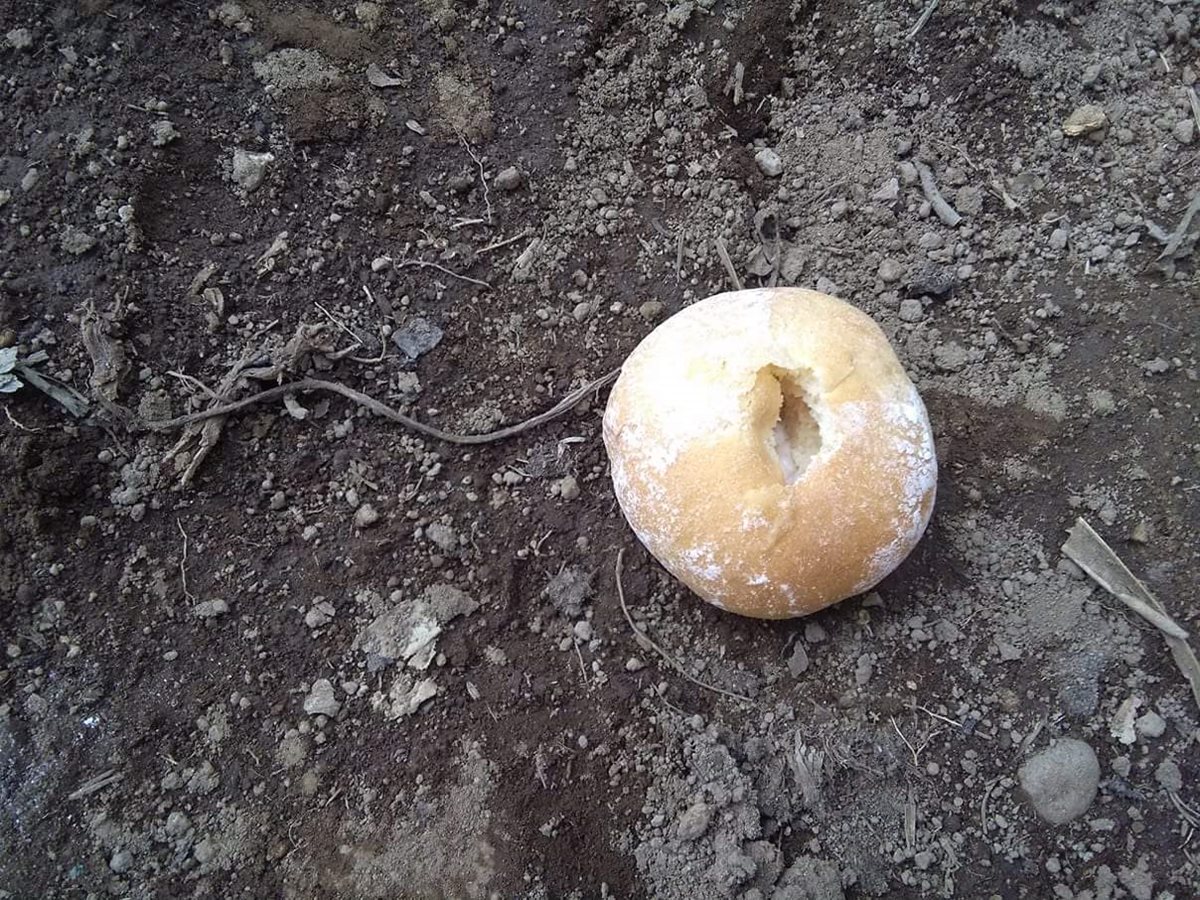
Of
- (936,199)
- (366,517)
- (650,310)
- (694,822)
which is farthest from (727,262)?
(694,822)

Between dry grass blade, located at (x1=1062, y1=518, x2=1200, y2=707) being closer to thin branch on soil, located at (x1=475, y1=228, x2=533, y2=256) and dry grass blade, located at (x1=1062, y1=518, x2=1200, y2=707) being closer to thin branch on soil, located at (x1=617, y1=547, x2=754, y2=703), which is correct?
thin branch on soil, located at (x1=617, y1=547, x2=754, y2=703)

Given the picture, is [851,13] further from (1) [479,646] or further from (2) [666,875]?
(2) [666,875]

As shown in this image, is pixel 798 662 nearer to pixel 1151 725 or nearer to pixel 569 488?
pixel 569 488

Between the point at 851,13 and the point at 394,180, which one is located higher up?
the point at 851,13

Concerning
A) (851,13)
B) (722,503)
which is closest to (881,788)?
(722,503)

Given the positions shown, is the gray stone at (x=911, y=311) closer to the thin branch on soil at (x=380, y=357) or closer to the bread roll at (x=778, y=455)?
the bread roll at (x=778, y=455)

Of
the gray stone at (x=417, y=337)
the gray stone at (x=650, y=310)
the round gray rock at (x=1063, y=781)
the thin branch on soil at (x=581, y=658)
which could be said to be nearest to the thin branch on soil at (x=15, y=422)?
the gray stone at (x=417, y=337)
